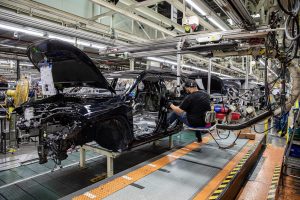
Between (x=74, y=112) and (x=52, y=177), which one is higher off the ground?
(x=74, y=112)

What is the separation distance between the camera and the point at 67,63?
3.11 m

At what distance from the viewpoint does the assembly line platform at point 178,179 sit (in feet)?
7.91

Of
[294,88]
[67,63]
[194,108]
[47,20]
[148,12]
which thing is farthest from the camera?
[148,12]

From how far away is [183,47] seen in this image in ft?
15.4

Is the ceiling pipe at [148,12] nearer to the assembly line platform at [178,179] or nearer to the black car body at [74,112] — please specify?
the black car body at [74,112]

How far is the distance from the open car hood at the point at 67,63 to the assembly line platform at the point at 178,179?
1459 mm

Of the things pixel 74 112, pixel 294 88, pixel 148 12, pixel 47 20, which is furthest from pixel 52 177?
pixel 294 88

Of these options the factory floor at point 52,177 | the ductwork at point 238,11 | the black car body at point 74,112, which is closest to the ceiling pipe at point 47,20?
the black car body at point 74,112

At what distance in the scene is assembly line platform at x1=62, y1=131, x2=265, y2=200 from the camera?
7.91 feet

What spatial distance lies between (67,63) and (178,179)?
2.33 m

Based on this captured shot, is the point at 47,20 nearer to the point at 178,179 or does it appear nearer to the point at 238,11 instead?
the point at 238,11

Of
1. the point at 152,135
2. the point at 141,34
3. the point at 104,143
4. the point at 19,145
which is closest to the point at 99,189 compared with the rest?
the point at 104,143

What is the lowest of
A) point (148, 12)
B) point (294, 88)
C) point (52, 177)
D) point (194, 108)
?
point (52, 177)

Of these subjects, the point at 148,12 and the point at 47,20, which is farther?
the point at 148,12
